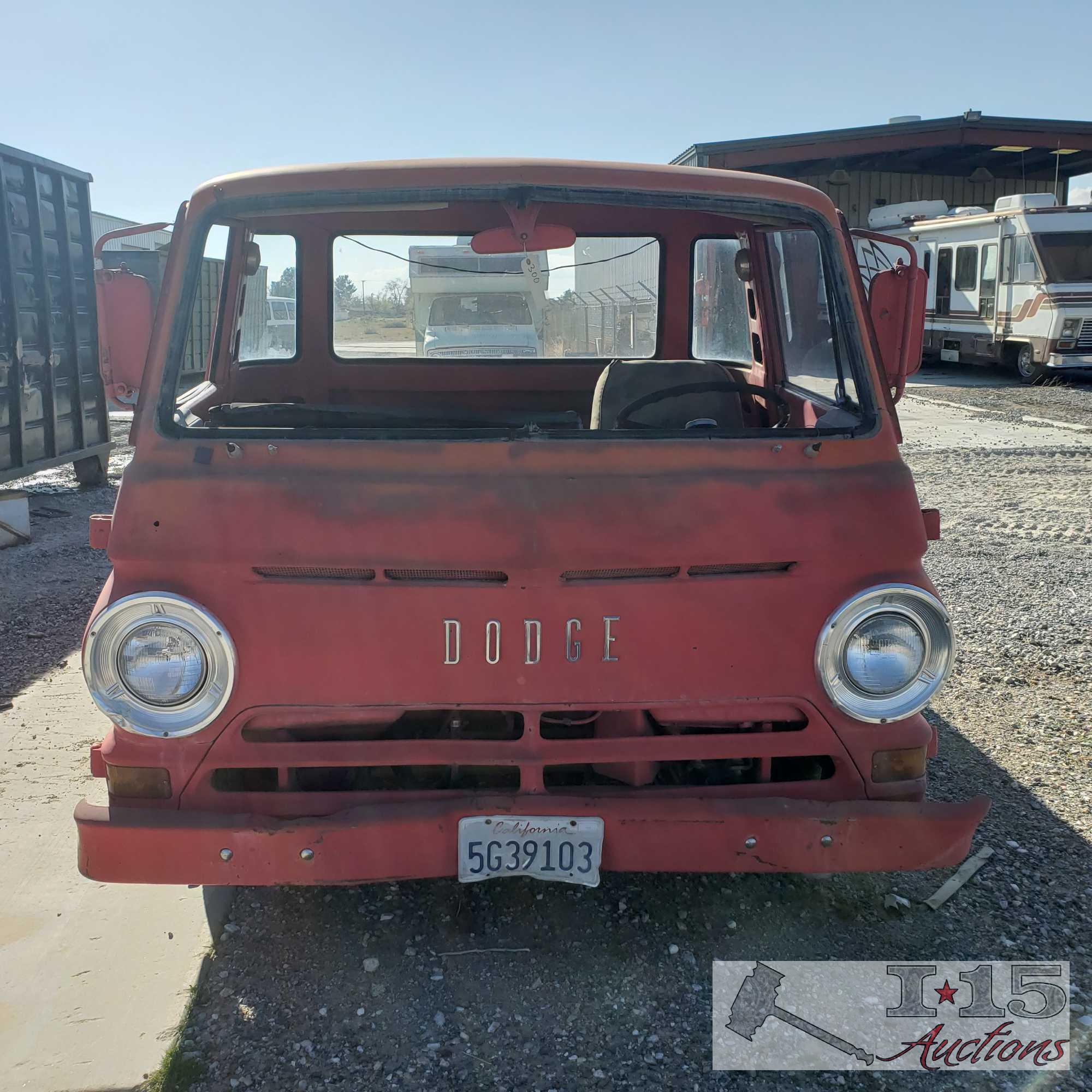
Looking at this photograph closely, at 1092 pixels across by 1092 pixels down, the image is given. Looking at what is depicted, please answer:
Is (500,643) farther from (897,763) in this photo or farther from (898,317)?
(898,317)

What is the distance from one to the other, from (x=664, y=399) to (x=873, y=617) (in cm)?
116

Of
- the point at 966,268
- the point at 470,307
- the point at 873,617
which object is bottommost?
the point at 873,617

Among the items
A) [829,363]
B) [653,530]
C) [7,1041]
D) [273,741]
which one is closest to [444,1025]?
[273,741]

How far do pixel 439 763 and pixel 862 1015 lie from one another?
1.22 meters

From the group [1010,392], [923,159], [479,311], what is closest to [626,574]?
[479,311]

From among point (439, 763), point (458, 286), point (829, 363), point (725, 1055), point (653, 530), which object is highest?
point (458, 286)

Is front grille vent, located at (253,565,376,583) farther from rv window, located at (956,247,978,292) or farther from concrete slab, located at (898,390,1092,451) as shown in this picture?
rv window, located at (956,247,978,292)

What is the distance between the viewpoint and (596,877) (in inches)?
88.9

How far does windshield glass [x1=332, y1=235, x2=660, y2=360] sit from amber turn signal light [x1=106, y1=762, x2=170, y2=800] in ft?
7.10

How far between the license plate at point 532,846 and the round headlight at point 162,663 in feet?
2.23

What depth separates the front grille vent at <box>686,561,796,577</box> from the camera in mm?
2252

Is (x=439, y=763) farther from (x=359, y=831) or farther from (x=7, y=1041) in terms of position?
(x=7, y=1041)

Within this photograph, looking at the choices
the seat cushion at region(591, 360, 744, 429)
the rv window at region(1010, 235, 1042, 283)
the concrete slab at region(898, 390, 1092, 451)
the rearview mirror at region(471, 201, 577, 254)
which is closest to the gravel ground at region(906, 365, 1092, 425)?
the concrete slab at region(898, 390, 1092, 451)

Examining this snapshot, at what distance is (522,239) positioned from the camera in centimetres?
269
